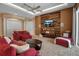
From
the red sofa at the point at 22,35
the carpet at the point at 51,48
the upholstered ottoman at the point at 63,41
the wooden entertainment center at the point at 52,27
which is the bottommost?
the carpet at the point at 51,48

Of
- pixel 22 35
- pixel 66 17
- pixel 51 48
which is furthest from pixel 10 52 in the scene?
pixel 66 17

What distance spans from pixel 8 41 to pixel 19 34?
1.05 feet

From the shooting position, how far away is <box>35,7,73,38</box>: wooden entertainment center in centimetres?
250

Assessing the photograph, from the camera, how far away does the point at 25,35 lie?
2.55 meters

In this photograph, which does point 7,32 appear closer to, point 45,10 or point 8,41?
point 8,41

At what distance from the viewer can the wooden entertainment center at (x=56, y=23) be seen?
250 centimetres

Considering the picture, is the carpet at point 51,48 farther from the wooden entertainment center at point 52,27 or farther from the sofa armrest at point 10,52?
the sofa armrest at point 10,52

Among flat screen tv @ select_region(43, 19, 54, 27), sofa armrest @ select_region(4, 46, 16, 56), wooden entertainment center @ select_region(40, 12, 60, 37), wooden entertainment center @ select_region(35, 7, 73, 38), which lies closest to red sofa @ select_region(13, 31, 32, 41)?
wooden entertainment center @ select_region(35, 7, 73, 38)

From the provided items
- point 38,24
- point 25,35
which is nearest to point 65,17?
point 38,24

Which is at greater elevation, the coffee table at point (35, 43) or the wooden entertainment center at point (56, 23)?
the wooden entertainment center at point (56, 23)

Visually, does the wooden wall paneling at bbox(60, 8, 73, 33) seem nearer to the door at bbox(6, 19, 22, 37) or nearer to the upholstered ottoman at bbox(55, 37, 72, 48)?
the upholstered ottoman at bbox(55, 37, 72, 48)

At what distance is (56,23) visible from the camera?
→ 2553 mm

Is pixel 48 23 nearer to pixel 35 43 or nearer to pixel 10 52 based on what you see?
pixel 35 43

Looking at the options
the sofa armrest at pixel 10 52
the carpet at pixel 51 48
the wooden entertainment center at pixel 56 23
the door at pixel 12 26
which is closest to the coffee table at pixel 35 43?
the carpet at pixel 51 48
